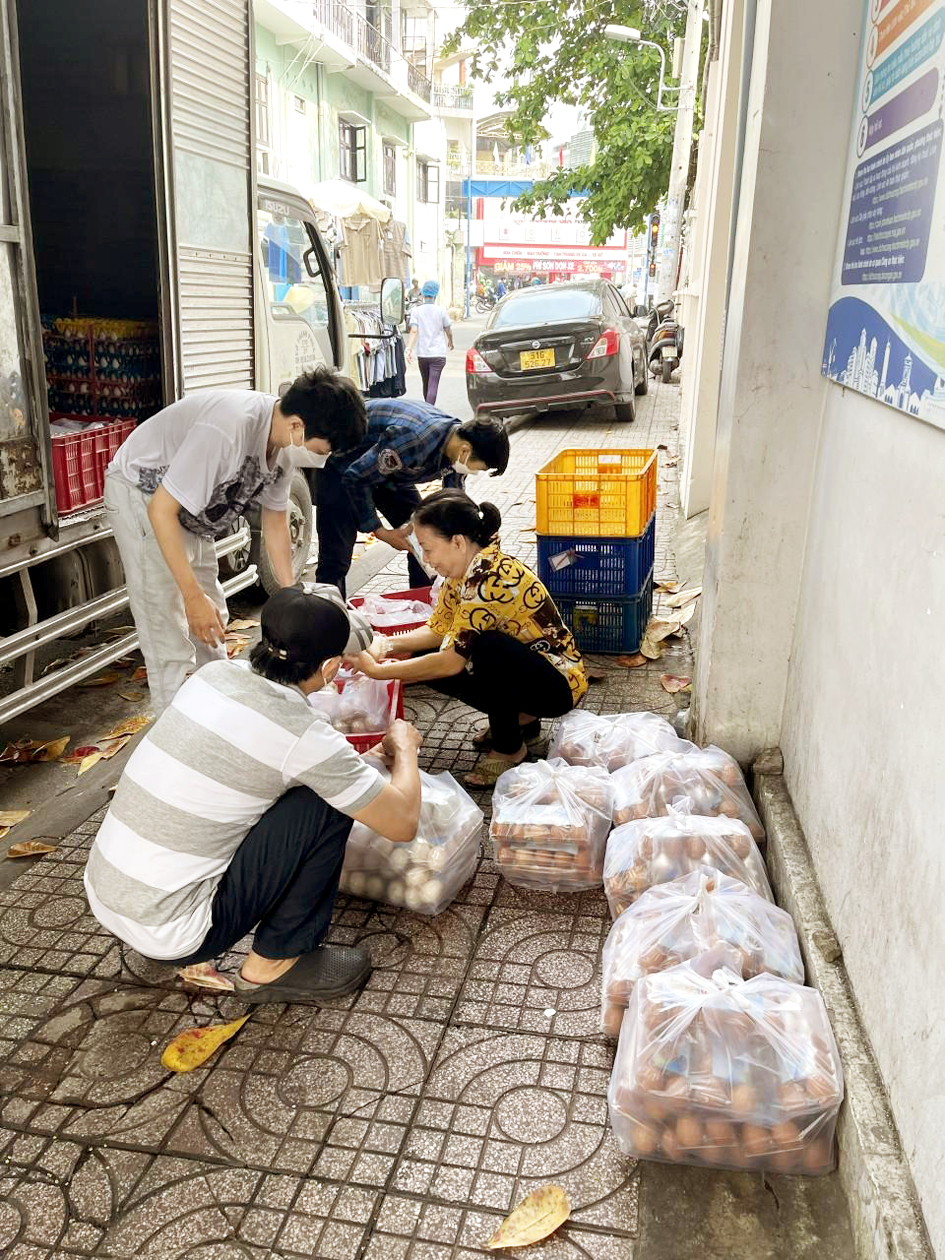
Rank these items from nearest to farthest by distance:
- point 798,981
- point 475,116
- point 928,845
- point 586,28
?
point 928,845, point 798,981, point 586,28, point 475,116

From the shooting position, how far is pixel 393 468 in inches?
177

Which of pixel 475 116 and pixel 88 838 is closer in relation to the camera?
pixel 88 838

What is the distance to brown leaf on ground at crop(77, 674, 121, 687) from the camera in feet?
16.1

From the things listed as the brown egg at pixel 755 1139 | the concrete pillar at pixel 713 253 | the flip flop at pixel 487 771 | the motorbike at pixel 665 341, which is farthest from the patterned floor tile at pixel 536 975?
the motorbike at pixel 665 341

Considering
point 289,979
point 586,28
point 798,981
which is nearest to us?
point 798,981

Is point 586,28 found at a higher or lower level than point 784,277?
higher

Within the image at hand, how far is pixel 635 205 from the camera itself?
16.1 metres

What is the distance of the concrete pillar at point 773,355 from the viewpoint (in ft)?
9.59

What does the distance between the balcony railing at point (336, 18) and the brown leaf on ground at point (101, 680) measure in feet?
65.7

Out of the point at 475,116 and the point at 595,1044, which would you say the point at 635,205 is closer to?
the point at 595,1044

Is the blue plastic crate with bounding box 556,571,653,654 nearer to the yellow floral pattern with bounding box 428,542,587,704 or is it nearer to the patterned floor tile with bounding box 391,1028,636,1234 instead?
the yellow floral pattern with bounding box 428,542,587,704

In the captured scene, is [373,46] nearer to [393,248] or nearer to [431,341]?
[393,248]

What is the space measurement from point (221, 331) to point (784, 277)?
3.01 meters

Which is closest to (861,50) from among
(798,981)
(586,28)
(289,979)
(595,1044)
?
(798,981)
